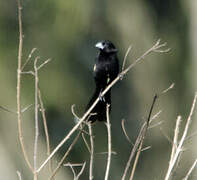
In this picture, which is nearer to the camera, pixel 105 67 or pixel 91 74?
pixel 105 67

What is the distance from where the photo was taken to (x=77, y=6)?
13445 mm

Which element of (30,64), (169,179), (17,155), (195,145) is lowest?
(17,155)

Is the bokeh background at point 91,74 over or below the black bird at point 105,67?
below

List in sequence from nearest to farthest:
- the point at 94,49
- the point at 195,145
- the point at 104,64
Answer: the point at 104,64 → the point at 195,145 → the point at 94,49

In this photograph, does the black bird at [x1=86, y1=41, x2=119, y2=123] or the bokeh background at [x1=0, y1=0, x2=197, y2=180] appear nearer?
the black bird at [x1=86, y1=41, x2=119, y2=123]

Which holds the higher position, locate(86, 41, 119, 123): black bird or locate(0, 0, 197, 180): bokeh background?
locate(86, 41, 119, 123): black bird

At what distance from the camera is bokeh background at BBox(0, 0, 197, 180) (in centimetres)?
1313

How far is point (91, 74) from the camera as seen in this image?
14.8 meters

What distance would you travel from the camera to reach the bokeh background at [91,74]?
43.1ft

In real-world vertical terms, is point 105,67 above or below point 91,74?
above

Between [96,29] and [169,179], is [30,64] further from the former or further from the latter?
[169,179]

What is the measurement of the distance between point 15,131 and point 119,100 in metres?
3.41

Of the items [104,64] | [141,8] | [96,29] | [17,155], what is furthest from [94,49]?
[104,64]

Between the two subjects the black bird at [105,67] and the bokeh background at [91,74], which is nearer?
the black bird at [105,67]
